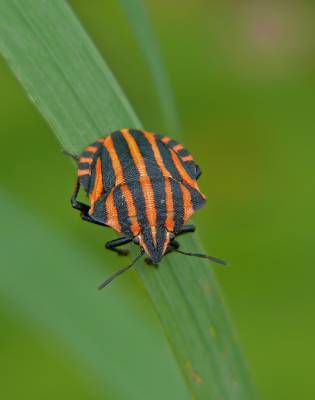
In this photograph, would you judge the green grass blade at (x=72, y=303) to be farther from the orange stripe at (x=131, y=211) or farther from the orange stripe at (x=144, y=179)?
the orange stripe at (x=144, y=179)

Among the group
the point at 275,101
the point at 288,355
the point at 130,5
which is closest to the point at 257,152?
the point at 275,101

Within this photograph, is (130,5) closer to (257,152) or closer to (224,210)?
(224,210)

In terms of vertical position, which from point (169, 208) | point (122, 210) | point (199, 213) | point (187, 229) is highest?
point (122, 210)


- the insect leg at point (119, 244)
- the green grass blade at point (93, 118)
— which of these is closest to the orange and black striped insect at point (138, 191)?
the insect leg at point (119, 244)

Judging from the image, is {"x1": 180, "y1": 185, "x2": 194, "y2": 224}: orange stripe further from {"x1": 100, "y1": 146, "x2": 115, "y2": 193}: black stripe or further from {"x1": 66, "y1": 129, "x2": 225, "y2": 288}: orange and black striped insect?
{"x1": 100, "y1": 146, "x2": 115, "y2": 193}: black stripe

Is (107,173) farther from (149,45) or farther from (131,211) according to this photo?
(149,45)

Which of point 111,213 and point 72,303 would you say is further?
point 111,213

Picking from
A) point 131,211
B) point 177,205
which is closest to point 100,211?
point 131,211
